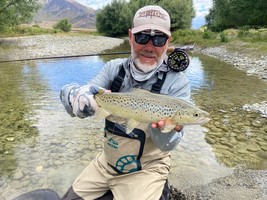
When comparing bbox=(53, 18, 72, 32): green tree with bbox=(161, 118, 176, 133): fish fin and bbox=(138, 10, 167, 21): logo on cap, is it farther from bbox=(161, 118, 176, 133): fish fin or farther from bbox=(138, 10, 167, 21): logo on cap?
bbox=(161, 118, 176, 133): fish fin

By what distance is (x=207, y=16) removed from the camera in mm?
74875

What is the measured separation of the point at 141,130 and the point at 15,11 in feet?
113

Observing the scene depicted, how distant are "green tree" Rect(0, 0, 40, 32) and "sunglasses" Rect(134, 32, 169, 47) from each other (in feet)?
106

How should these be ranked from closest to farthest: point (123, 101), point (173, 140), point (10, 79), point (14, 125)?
point (123, 101) < point (173, 140) < point (14, 125) < point (10, 79)

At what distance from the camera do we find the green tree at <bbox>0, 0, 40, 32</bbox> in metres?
31.9

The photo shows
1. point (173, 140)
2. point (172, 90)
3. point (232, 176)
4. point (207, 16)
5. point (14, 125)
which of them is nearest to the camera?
point (173, 140)

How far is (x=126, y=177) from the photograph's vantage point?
11.2ft

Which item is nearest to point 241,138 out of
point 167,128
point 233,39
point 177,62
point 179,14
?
point 177,62

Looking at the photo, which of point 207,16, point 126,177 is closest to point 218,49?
point 126,177

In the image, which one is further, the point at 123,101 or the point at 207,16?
the point at 207,16

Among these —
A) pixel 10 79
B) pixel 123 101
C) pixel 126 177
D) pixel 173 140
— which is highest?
pixel 123 101

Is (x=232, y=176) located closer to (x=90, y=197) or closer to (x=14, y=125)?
(x=90, y=197)

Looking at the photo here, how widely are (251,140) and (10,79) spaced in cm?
1163

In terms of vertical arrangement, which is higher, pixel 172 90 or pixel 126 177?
pixel 172 90
